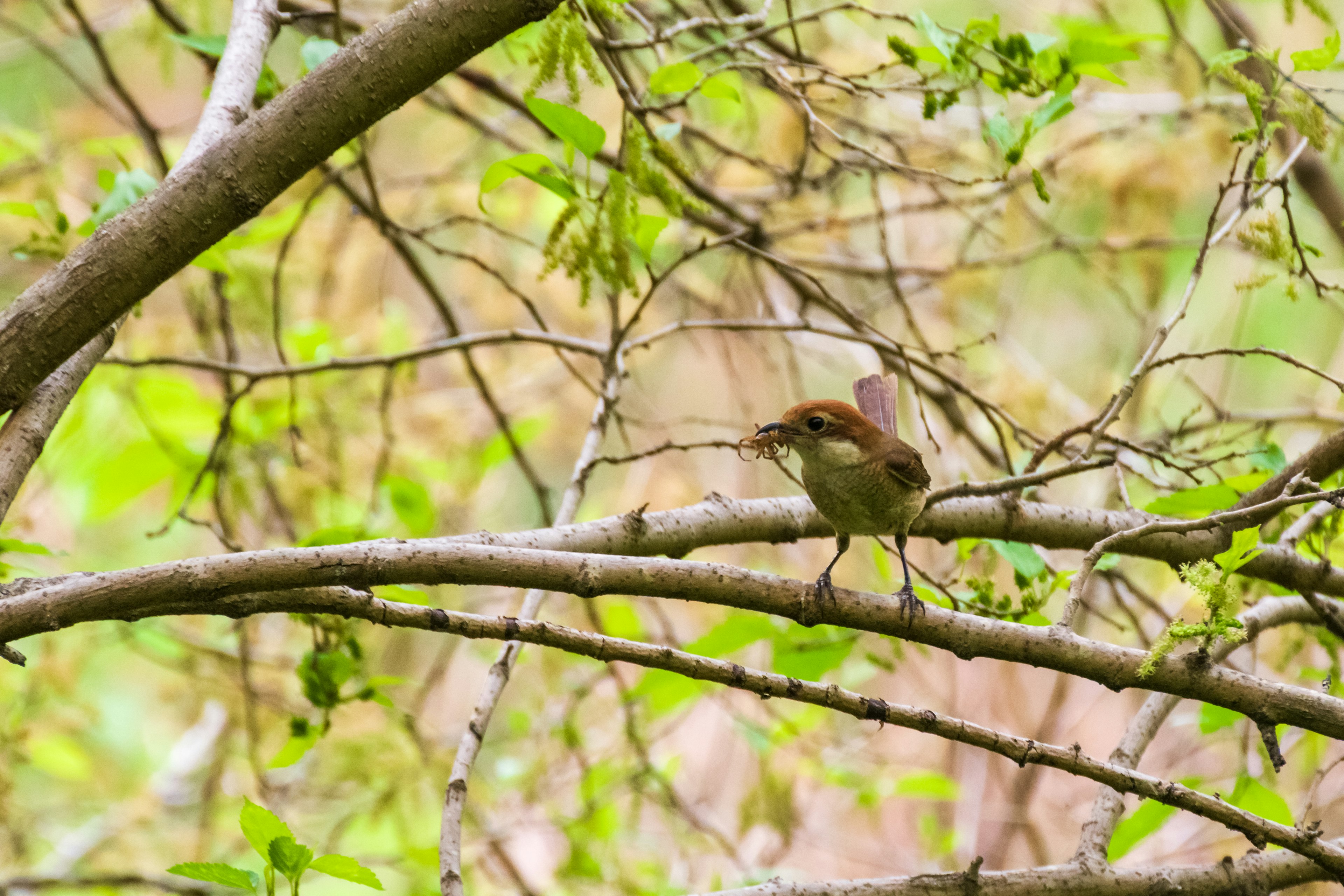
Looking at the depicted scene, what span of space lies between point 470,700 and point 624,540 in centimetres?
544

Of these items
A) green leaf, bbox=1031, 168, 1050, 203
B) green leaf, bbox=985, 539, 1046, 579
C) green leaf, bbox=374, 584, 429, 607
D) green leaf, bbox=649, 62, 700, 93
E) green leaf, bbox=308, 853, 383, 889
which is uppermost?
green leaf, bbox=649, 62, 700, 93

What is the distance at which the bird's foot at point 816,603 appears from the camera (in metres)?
1.96

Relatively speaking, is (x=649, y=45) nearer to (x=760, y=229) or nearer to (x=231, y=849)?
(x=760, y=229)

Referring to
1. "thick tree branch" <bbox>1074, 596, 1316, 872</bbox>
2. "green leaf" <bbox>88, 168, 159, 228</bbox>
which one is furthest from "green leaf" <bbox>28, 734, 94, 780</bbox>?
"thick tree branch" <bbox>1074, 596, 1316, 872</bbox>

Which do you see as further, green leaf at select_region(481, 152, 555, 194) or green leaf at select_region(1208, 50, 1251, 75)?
green leaf at select_region(1208, 50, 1251, 75)

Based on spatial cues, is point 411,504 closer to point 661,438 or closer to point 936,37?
point 936,37

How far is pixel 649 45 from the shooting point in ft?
8.47

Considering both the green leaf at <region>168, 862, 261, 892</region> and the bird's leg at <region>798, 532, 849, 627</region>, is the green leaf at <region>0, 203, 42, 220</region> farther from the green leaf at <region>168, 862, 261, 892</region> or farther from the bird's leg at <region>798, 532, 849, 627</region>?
the bird's leg at <region>798, 532, 849, 627</region>

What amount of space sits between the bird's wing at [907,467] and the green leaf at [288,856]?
5.27 ft

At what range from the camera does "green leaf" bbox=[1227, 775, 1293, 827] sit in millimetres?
2363

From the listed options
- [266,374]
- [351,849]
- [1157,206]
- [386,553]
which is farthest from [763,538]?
[351,849]

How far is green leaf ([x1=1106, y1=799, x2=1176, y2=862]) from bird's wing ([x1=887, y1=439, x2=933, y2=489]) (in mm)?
927

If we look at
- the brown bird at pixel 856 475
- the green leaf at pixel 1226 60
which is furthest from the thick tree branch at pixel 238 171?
the green leaf at pixel 1226 60

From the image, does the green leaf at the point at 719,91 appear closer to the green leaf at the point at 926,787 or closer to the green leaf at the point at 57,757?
the green leaf at the point at 926,787
